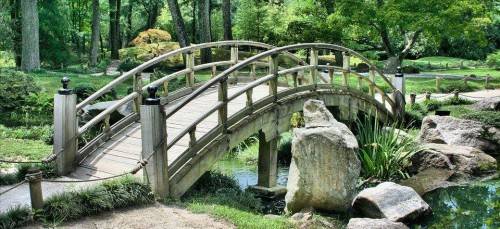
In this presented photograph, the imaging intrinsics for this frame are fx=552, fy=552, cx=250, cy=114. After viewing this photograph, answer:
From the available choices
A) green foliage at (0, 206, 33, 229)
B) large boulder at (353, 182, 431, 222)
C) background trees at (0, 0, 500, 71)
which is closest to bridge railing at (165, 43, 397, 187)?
green foliage at (0, 206, 33, 229)

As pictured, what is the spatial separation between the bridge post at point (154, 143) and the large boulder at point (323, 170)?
8.15 ft

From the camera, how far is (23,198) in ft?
26.7

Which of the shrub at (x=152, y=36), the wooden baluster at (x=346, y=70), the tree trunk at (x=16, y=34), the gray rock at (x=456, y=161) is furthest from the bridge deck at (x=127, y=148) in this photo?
the tree trunk at (x=16, y=34)

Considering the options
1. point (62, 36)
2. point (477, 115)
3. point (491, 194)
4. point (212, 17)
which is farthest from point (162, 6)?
point (491, 194)

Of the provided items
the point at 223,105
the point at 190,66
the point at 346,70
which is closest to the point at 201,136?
the point at 223,105

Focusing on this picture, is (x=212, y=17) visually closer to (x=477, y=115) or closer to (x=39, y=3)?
(x=39, y=3)

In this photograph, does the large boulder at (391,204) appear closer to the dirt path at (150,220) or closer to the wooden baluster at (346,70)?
the dirt path at (150,220)

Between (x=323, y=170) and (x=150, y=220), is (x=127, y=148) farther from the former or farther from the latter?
(x=323, y=170)

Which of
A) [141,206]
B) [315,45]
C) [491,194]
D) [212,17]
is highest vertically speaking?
[212,17]

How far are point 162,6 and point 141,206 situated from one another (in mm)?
46087

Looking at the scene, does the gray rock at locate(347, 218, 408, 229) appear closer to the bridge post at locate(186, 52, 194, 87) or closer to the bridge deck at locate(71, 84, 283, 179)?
the bridge deck at locate(71, 84, 283, 179)

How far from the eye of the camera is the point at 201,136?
10.3 m

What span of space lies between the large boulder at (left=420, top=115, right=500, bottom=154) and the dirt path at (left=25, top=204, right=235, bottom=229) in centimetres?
987

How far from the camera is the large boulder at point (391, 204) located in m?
9.70
